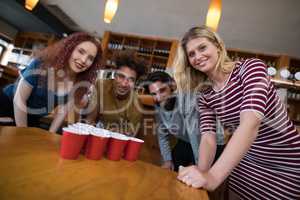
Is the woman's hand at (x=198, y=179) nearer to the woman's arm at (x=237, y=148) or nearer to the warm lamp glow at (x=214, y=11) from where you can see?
the woman's arm at (x=237, y=148)

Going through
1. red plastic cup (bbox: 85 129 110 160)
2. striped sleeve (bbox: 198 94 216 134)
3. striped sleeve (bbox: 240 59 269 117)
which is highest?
striped sleeve (bbox: 240 59 269 117)

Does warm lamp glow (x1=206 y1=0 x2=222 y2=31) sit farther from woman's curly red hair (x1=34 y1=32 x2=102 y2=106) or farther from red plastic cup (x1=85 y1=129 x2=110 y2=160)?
red plastic cup (x1=85 y1=129 x2=110 y2=160)

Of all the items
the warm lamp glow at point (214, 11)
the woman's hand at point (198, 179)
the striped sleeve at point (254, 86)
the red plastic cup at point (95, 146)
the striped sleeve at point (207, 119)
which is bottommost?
the woman's hand at point (198, 179)

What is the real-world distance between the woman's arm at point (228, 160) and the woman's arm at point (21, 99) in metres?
1.11

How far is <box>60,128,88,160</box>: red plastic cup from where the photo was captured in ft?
2.82

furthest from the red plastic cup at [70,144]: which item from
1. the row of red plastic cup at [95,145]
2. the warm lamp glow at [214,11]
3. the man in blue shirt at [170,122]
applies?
the warm lamp glow at [214,11]

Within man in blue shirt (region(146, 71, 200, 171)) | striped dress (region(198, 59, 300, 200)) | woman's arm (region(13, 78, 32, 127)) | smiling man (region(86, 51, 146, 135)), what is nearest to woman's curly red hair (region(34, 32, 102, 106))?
woman's arm (region(13, 78, 32, 127))

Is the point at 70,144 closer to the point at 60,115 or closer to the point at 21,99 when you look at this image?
the point at 21,99

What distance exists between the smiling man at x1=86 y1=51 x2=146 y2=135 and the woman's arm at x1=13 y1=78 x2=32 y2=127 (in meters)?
0.45

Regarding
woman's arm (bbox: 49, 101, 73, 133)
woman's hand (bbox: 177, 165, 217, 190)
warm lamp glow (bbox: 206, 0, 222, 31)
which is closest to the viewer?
woman's hand (bbox: 177, 165, 217, 190)

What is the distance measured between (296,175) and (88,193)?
3.06ft

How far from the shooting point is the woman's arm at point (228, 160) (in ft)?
2.81

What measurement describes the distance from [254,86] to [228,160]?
0.30 meters

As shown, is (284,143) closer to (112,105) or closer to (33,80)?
(112,105)
